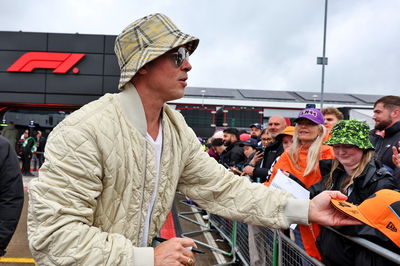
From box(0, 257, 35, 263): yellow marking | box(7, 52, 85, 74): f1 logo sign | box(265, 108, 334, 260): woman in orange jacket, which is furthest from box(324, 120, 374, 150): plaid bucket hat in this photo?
box(7, 52, 85, 74): f1 logo sign

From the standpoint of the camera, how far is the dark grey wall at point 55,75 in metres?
13.6

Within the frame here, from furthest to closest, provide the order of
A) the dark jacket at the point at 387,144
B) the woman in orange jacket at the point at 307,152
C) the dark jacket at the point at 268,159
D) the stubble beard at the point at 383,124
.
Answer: the dark jacket at the point at 268,159 < the stubble beard at the point at 383,124 < the dark jacket at the point at 387,144 < the woman in orange jacket at the point at 307,152

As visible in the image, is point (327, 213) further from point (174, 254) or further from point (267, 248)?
point (267, 248)

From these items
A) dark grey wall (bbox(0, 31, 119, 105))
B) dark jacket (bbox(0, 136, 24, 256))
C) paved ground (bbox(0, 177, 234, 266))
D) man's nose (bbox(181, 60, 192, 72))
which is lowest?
paved ground (bbox(0, 177, 234, 266))

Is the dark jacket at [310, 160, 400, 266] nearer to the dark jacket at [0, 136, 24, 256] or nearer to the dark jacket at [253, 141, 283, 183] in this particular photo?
the dark jacket at [253, 141, 283, 183]

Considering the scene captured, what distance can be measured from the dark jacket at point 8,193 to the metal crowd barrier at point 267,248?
→ 2068 mm

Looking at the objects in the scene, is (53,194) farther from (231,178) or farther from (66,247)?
(231,178)

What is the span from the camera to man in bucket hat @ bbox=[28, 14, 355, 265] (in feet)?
3.95

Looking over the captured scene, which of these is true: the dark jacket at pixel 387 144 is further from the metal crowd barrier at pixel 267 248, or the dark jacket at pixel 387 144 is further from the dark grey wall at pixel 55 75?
the dark grey wall at pixel 55 75

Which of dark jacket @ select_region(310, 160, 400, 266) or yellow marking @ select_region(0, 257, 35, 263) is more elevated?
dark jacket @ select_region(310, 160, 400, 266)

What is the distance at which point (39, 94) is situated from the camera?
13.7 metres

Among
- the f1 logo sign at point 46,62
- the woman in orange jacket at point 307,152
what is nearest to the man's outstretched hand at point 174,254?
the woman in orange jacket at point 307,152

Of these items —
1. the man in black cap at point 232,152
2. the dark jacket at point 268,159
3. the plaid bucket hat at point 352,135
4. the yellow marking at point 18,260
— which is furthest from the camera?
the man in black cap at point 232,152

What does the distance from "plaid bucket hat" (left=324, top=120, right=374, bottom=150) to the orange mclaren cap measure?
86cm
